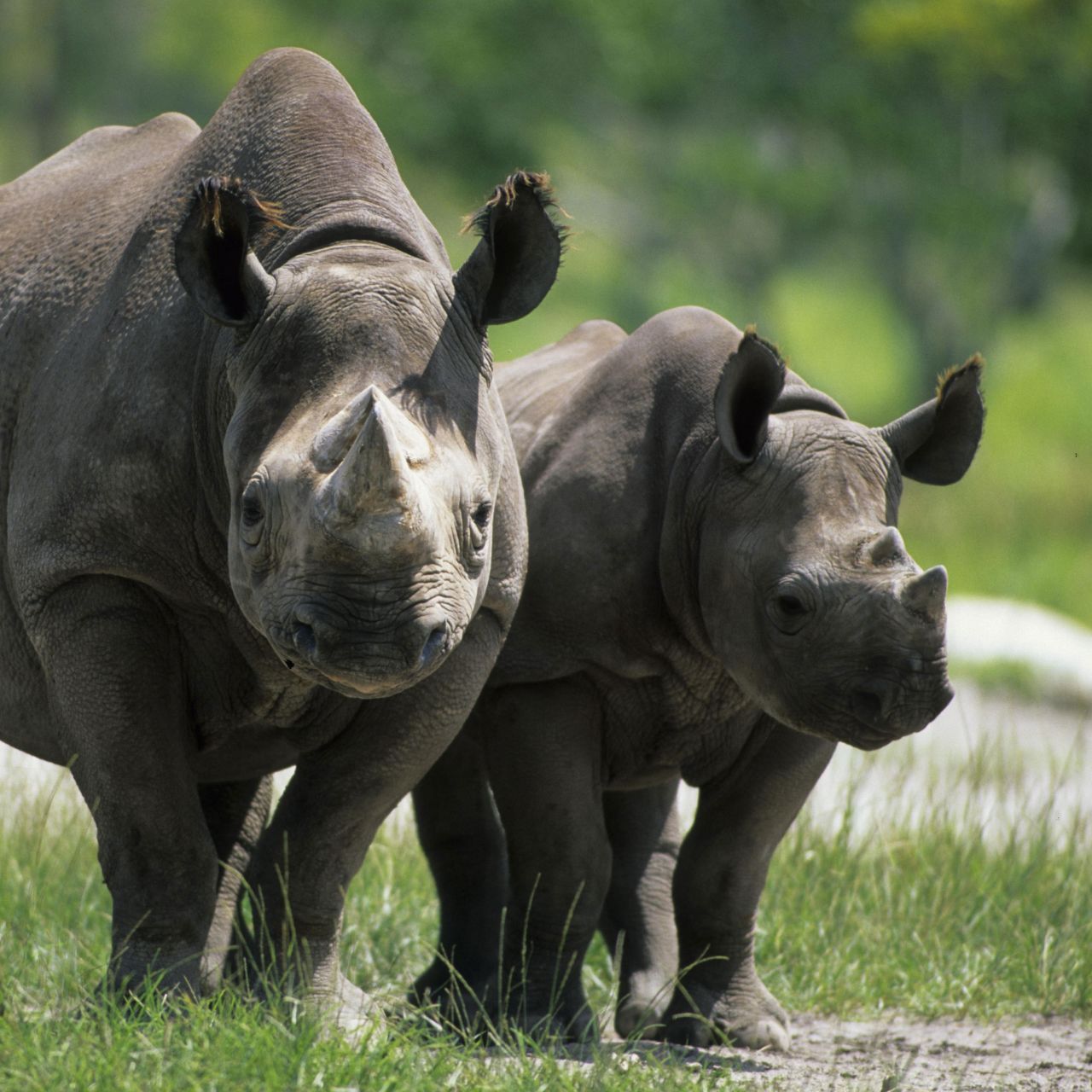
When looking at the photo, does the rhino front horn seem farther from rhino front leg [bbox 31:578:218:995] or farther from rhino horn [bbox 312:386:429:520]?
rhino front leg [bbox 31:578:218:995]

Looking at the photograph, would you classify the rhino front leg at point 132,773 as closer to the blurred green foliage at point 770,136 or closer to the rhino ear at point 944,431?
the rhino ear at point 944,431

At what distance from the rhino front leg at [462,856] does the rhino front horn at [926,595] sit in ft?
5.74

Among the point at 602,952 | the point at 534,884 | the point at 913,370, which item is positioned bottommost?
the point at 602,952

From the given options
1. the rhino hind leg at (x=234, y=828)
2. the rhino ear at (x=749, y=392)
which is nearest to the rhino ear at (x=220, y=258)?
the rhino ear at (x=749, y=392)

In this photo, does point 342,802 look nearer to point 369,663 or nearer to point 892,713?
point 369,663

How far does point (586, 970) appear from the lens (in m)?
6.68

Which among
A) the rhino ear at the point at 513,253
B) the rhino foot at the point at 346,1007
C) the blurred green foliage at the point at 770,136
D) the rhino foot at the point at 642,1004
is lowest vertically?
the rhino foot at the point at 642,1004

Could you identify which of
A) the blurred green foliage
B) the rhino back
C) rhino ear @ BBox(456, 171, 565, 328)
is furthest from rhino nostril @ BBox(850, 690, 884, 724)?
the blurred green foliage

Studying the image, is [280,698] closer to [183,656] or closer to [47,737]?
[183,656]

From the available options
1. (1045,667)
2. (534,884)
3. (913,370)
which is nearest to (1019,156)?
(913,370)

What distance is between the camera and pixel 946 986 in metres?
6.46

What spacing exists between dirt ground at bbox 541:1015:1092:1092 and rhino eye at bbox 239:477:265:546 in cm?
148

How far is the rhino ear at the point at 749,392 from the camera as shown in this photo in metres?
5.47

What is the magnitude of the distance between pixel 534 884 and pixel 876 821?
2.17 m
